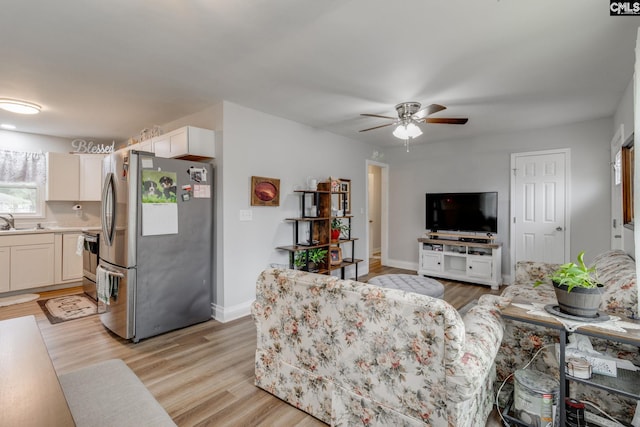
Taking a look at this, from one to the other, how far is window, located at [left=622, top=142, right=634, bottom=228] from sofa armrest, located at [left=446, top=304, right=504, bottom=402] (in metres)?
2.41

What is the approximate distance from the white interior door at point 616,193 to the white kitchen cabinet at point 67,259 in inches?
285

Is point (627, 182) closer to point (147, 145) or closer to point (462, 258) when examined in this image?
point (462, 258)

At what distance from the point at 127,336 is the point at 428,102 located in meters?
3.89

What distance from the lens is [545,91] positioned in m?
3.09

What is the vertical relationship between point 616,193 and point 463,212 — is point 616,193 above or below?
above

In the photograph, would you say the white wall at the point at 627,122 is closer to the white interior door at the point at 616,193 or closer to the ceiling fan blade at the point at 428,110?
the white interior door at the point at 616,193

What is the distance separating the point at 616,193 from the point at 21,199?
27.7 feet

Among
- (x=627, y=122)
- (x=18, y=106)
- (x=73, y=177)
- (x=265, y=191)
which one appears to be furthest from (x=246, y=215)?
(x=627, y=122)

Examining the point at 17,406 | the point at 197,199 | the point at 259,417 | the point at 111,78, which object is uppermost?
the point at 111,78

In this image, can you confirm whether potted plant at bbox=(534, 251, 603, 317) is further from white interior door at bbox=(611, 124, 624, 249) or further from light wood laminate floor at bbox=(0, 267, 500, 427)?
white interior door at bbox=(611, 124, 624, 249)

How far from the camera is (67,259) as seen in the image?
15.3 ft

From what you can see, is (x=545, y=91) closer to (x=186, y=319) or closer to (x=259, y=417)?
(x=259, y=417)

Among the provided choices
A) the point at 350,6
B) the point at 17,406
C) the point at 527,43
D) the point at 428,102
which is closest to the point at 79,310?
the point at 17,406

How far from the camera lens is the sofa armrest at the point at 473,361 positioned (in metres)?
1.27
